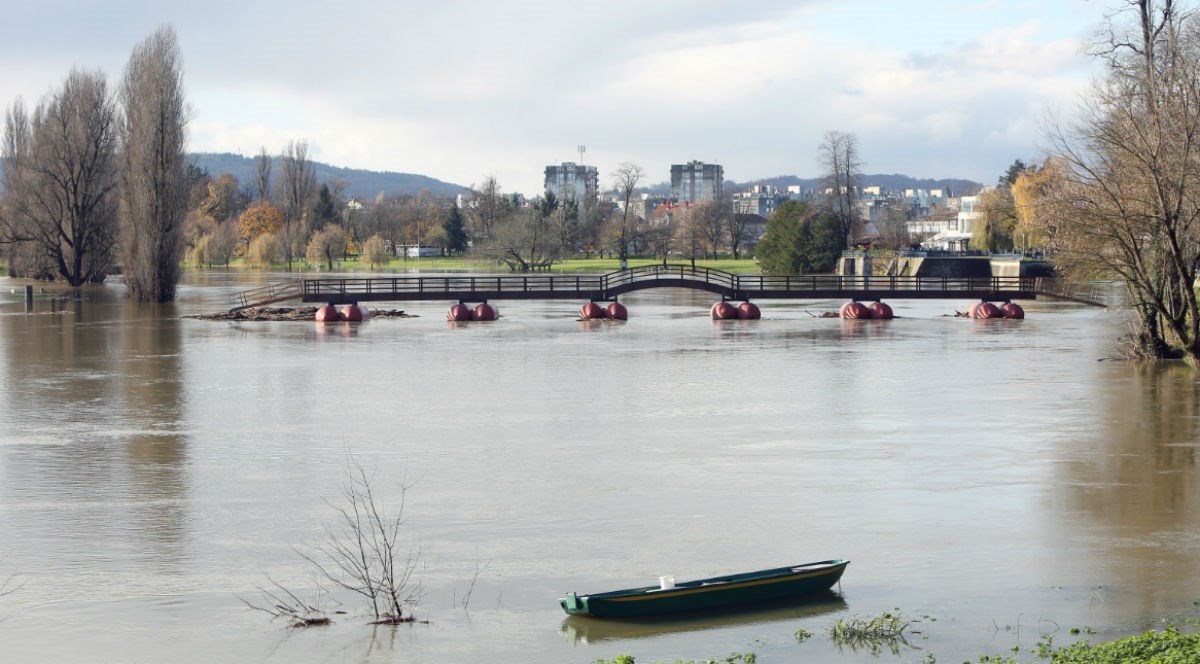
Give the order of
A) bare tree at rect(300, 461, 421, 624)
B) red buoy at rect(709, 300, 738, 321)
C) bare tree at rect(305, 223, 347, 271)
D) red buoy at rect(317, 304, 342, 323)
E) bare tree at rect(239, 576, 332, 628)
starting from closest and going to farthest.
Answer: bare tree at rect(239, 576, 332, 628), bare tree at rect(300, 461, 421, 624), red buoy at rect(317, 304, 342, 323), red buoy at rect(709, 300, 738, 321), bare tree at rect(305, 223, 347, 271)

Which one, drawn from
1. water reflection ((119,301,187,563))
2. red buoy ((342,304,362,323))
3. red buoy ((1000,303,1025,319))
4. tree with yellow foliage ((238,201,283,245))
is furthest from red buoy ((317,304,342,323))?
tree with yellow foliage ((238,201,283,245))

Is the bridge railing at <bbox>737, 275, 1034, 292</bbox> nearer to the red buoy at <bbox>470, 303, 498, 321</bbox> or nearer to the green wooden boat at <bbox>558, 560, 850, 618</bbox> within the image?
the red buoy at <bbox>470, 303, 498, 321</bbox>

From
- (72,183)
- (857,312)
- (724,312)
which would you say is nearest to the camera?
(857,312)

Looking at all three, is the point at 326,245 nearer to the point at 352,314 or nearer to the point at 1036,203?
the point at 352,314

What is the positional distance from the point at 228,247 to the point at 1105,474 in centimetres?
13909

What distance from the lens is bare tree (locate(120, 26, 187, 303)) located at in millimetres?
76125

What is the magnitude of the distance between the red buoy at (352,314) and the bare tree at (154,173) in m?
19.8

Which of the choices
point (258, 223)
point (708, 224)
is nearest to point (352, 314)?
point (708, 224)

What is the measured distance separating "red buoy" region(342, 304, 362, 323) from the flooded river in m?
18.7

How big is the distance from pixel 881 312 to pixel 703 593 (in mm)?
52930

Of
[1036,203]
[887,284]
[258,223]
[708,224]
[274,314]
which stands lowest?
[274,314]

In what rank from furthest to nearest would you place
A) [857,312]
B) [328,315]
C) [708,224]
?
1. [708,224]
2. [857,312]
3. [328,315]

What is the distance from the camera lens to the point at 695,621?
14.7 meters

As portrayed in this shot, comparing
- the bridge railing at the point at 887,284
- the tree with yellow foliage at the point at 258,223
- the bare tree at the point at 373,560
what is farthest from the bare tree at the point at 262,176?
the bare tree at the point at 373,560
